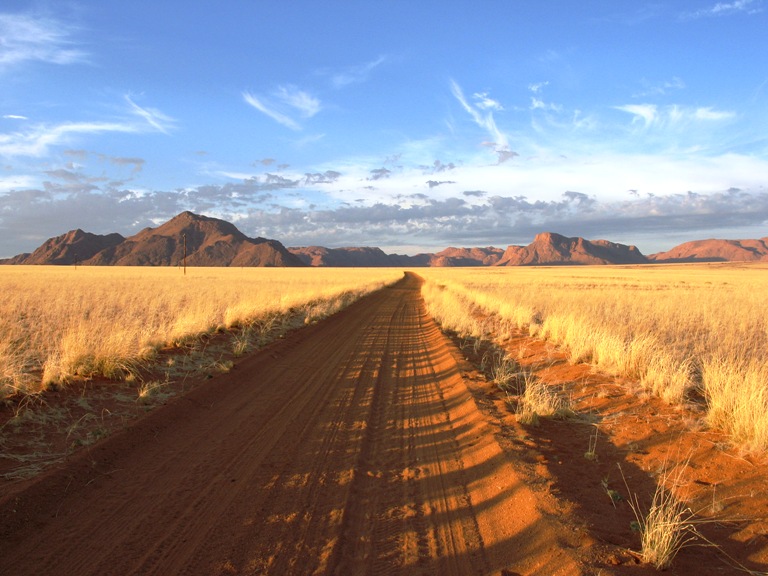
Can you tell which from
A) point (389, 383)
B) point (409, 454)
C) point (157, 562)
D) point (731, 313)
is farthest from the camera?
point (731, 313)

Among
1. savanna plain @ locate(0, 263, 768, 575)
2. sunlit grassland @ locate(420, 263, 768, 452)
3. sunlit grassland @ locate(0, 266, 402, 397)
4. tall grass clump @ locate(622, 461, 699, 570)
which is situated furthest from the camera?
sunlit grassland @ locate(0, 266, 402, 397)

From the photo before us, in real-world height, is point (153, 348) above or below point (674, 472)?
above

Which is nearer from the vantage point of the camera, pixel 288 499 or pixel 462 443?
pixel 288 499

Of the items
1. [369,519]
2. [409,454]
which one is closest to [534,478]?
[409,454]

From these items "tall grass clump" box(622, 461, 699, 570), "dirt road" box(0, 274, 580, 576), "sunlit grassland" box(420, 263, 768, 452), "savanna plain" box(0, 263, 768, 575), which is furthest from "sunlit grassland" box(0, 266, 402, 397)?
"tall grass clump" box(622, 461, 699, 570)

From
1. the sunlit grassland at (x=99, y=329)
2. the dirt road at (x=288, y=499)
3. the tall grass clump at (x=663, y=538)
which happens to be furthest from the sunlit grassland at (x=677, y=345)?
the sunlit grassland at (x=99, y=329)

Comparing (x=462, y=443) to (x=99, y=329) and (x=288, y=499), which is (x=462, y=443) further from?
(x=99, y=329)

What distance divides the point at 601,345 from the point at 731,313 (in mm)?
9441

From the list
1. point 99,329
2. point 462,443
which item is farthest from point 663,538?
point 99,329

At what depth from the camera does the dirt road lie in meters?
3.02

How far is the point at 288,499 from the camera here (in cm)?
378

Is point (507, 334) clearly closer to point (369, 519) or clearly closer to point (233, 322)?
point (233, 322)

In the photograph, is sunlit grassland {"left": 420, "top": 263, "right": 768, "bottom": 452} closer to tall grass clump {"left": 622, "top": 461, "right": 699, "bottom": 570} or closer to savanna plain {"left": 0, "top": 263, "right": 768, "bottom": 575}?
savanna plain {"left": 0, "top": 263, "right": 768, "bottom": 575}

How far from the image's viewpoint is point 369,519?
11.6 ft
